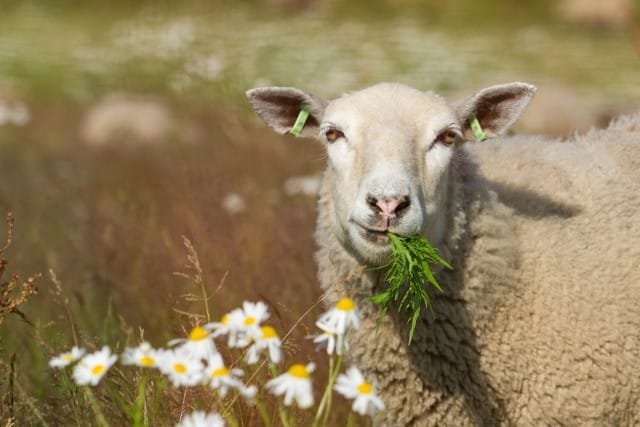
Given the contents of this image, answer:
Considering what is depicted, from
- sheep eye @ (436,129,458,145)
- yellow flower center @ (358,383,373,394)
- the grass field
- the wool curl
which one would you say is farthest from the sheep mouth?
yellow flower center @ (358,383,373,394)

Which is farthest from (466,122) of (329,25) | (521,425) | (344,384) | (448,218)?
(329,25)

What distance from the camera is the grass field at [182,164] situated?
398cm

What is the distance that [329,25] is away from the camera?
22.5m

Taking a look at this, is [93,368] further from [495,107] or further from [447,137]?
[495,107]

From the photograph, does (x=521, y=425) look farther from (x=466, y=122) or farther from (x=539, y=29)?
(x=539, y=29)

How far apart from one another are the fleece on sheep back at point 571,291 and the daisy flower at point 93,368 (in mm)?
1590

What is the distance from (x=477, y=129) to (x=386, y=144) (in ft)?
1.87

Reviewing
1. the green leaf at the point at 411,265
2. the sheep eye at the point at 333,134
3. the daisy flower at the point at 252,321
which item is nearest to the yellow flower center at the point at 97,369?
the daisy flower at the point at 252,321

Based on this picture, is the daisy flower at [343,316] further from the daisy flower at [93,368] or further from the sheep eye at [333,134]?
the sheep eye at [333,134]

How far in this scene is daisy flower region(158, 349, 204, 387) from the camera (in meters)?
2.04

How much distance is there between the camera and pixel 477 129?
3455 millimetres

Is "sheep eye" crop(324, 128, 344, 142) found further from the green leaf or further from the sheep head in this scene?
the green leaf

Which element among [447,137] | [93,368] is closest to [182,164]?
[447,137]

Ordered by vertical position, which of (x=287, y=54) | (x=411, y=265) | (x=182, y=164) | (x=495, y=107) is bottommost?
(x=287, y=54)
